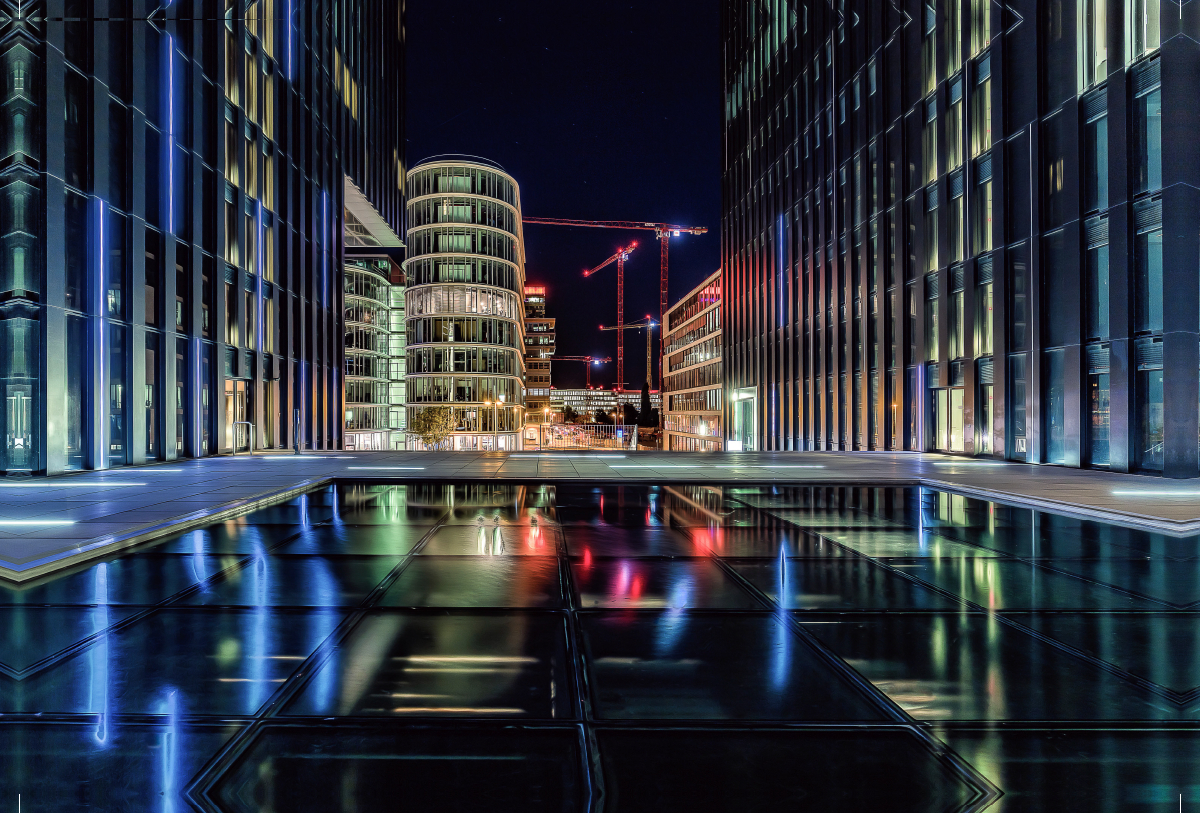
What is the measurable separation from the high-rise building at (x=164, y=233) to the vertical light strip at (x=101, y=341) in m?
0.06

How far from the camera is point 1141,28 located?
19.7 m

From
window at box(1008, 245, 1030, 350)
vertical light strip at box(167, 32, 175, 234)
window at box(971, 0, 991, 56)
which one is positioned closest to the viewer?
vertical light strip at box(167, 32, 175, 234)

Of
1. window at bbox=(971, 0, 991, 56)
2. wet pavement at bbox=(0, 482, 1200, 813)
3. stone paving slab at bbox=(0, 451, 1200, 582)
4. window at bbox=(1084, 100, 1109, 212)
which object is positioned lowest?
wet pavement at bbox=(0, 482, 1200, 813)

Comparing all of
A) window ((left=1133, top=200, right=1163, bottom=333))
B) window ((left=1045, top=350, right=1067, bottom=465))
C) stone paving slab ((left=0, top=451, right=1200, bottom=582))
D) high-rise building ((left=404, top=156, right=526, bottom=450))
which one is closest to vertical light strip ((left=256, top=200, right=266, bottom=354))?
stone paving slab ((left=0, top=451, right=1200, bottom=582))

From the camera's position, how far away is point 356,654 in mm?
4965

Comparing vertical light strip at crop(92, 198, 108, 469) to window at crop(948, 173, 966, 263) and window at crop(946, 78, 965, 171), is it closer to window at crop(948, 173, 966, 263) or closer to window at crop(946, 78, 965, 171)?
window at crop(948, 173, 966, 263)

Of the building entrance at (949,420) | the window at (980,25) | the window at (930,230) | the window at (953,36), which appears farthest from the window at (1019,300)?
the window at (953,36)

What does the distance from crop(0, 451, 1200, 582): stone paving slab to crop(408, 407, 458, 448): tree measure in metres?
47.4

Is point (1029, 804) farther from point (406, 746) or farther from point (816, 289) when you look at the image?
point (816, 289)

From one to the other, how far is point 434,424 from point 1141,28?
63653 millimetres

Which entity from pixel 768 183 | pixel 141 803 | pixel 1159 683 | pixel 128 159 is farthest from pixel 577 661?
pixel 768 183

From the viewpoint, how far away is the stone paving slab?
29.8ft

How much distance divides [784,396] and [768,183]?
16.1 m

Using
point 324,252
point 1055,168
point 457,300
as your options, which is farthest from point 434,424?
point 1055,168
